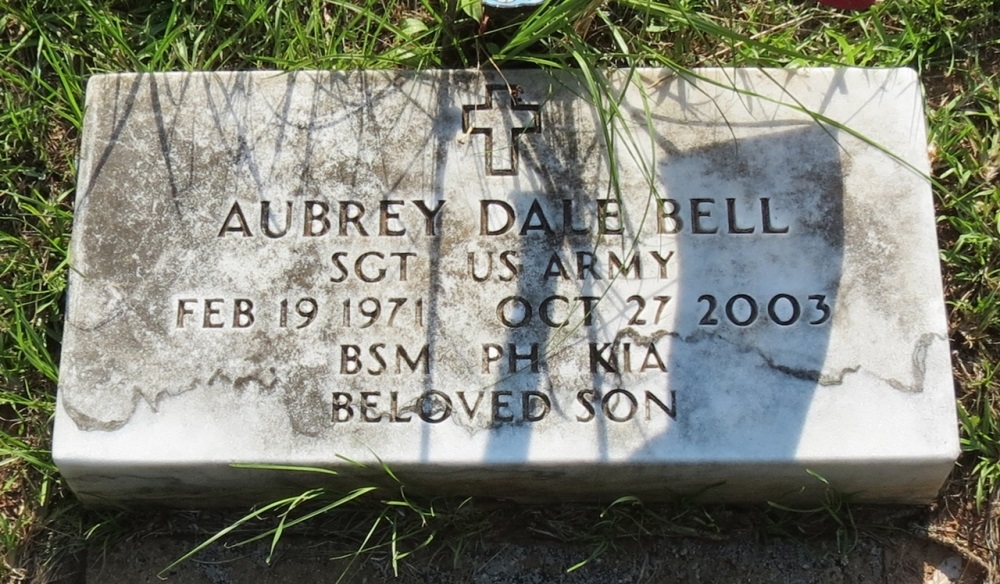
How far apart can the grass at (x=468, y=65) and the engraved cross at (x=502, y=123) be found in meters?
0.09

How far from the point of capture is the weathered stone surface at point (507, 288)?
1842mm

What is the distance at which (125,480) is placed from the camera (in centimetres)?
190

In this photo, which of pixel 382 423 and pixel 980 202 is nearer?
pixel 382 423

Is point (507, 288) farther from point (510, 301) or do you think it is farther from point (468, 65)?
point (468, 65)

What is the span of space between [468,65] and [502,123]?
7.4 inches

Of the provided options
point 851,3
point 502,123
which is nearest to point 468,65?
point 502,123

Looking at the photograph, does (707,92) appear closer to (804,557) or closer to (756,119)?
(756,119)

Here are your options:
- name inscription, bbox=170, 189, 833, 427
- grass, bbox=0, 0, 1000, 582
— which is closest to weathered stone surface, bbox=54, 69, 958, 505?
name inscription, bbox=170, 189, 833, 427

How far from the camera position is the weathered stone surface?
1.84 meters

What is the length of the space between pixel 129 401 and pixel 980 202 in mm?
1823

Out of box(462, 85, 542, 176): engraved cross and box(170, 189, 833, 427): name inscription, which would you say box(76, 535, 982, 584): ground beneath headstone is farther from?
box(462, 85, 542, 176): engraved cross

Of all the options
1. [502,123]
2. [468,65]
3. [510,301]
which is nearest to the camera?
[510,301]

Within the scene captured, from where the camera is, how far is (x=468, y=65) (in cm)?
210

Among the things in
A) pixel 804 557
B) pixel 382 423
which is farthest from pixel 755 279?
pixel 382 423
